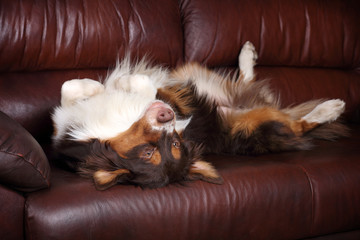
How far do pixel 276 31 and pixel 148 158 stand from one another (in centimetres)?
201

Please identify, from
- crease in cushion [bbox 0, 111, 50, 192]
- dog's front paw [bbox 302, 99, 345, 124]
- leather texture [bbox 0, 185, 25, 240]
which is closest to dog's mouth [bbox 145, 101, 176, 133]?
crease in cushion [bbox 0, 111, 50, 192]

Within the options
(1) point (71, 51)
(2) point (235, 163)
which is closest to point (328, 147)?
(2) point (235, 163)

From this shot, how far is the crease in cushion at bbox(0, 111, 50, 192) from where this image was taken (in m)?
1.68

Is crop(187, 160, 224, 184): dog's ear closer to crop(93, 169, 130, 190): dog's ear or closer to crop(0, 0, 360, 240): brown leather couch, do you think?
crop(0, 0, 360, 240): brown leather couch

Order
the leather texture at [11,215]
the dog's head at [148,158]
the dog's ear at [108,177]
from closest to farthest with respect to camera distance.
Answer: the leather texture at [11,215] < the dog's ear at [108,177] < the dog's head at [148,158]

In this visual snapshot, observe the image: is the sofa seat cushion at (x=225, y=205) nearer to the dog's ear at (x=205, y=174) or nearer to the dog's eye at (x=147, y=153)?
the dog's ear at (x=205, y=174)

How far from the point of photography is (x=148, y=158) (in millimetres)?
2006

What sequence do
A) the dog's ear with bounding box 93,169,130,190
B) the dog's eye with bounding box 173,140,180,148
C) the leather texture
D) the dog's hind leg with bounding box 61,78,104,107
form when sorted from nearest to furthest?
the leather texture
the dog's ear with bounding box 93,169,130,190
the dog's eye with bounding box 173,140,180,148
the dog's hind leg with bounding box 61,78,104,107

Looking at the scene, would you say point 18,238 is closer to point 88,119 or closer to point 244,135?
point 88,119

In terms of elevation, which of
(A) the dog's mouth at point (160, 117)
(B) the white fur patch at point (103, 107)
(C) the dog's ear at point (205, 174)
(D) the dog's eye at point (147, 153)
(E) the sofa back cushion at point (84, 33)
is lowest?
(C) the dog's ear at point (205, 174)

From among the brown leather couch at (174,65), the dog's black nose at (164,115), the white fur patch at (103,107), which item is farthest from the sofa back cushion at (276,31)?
the dog's black nose at (164,115)

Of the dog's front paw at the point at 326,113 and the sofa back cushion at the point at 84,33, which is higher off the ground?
the sofa back cushion at the point at 84,33

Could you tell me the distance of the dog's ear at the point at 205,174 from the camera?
201 cm

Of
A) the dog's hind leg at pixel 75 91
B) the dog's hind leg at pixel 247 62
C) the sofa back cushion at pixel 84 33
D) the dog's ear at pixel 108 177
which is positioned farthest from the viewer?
the dog's hind leg at pixel 247 62
